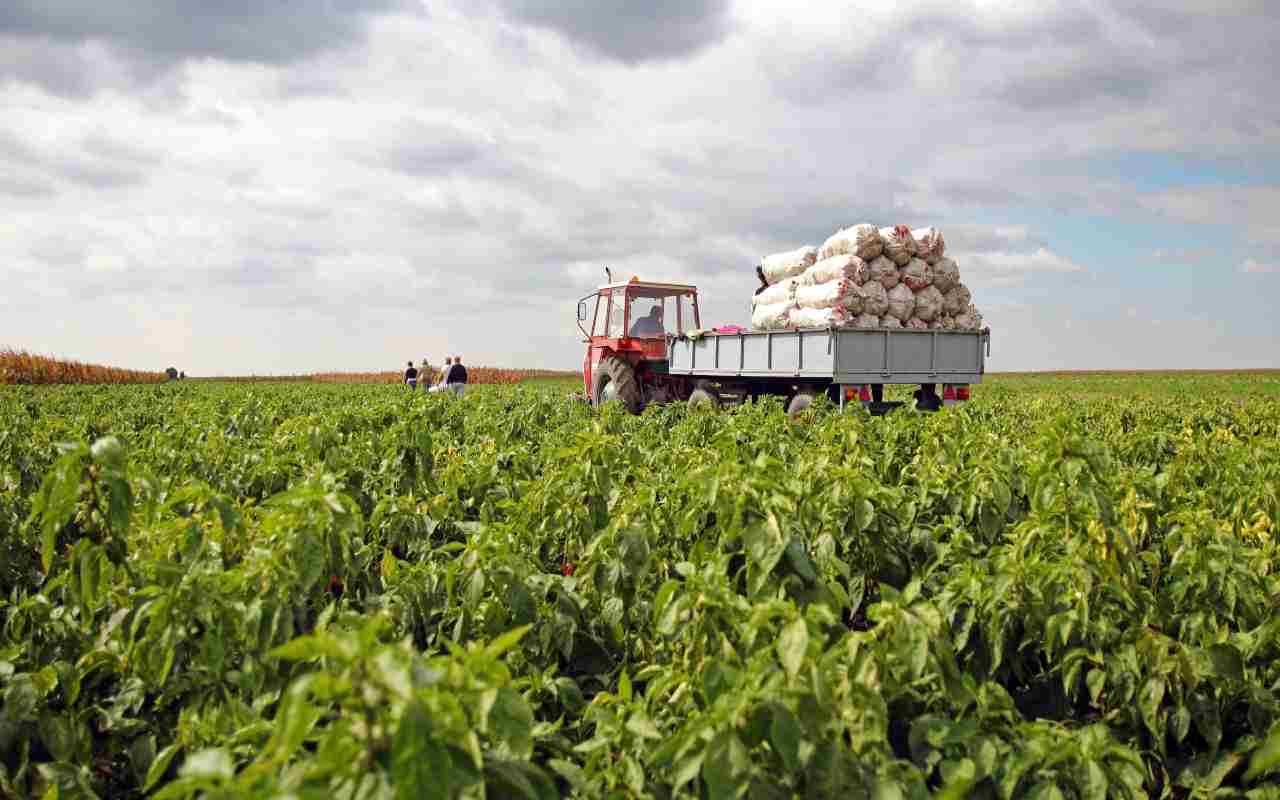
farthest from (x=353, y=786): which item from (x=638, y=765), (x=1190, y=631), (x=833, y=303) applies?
(x=833, y=303)

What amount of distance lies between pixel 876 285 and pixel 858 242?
68 centimetres

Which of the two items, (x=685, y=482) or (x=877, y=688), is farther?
(x=685, y=482)

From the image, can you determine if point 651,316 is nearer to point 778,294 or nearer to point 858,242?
point 778,294

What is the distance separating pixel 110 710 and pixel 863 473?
344 cm

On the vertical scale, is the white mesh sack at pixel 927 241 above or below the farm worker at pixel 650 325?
above

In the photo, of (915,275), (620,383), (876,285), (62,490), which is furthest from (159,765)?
(620,383)

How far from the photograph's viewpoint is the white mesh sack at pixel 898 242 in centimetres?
1227

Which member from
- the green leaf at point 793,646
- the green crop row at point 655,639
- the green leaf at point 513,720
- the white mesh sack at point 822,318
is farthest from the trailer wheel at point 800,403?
the green leaf at point 513,720

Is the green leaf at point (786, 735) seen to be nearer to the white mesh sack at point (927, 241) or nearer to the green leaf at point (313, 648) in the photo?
the green leaf at point (313, 648)

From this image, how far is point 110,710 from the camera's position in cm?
305

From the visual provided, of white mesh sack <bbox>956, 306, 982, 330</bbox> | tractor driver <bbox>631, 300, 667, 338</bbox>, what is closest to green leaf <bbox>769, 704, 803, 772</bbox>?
white mesh sack <bbox>956, 306, 982, 330</bbox>

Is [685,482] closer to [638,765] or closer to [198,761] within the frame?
[638,765]

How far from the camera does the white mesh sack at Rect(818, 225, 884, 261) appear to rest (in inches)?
474

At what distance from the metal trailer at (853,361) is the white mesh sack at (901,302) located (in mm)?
377
